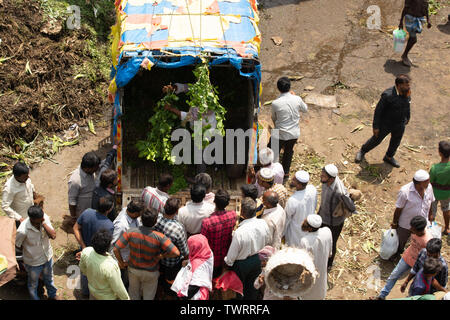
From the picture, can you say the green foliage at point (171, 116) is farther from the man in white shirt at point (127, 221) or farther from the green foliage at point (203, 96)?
the man in white shirt at point (127, 221)

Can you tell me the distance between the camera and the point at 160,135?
28.6 feet

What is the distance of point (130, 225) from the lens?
22.1 feet

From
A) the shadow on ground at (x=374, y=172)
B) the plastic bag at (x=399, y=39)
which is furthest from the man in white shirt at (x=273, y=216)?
the plastic bag at (x=399, y=39)

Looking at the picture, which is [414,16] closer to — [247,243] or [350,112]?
[350,112]

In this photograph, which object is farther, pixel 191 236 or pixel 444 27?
pixel 444 27

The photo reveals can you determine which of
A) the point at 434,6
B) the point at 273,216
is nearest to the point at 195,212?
the point at 273,216

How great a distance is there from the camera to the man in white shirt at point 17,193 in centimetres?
707

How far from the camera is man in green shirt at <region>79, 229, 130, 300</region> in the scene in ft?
19.4

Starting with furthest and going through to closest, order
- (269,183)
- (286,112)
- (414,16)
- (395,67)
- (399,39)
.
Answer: (395,67), (399,39), (414,16), (286,112), (269,183)

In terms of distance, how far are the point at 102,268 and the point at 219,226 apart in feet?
5.20

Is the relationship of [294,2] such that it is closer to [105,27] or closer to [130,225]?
[105,27]

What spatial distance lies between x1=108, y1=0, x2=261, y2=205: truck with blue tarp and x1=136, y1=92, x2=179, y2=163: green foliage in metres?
0.43

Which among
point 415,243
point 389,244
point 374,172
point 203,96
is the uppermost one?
point 203,96

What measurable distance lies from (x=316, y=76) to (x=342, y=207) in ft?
18.1
